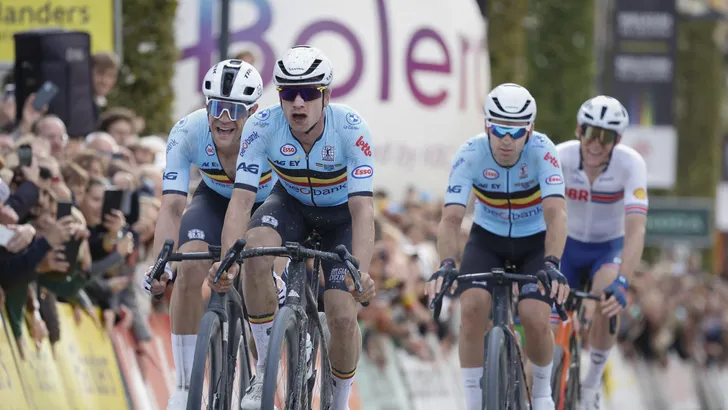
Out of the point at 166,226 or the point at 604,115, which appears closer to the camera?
the point at 166,226

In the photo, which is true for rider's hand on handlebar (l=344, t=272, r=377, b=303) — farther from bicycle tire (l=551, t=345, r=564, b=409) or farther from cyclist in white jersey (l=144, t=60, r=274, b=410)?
bicycle tire (l=551, t=345, r=564, b=409)

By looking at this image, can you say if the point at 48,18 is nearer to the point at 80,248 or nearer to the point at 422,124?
the point at 80,248

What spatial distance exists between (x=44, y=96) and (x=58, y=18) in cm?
208

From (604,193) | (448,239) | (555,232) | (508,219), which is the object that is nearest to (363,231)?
(448,239)

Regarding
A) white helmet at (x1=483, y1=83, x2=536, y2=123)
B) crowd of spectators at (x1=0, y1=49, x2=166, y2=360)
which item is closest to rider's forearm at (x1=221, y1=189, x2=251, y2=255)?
crowd of spectators at (x1=0, y1=49, x2=166, y2=360)

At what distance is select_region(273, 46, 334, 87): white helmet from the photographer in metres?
8.54

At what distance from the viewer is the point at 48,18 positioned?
14086 millimetres

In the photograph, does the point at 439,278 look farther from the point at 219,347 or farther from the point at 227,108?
the point at 227,108

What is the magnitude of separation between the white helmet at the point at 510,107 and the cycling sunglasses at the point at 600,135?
1571mm

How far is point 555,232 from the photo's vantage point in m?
9.71

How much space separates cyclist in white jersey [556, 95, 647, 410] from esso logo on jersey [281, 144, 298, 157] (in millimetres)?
3123

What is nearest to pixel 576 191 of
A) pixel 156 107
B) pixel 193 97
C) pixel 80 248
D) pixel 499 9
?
pixel 80 248

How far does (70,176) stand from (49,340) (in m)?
1.22

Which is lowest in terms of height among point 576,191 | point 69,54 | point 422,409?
point 422,409
